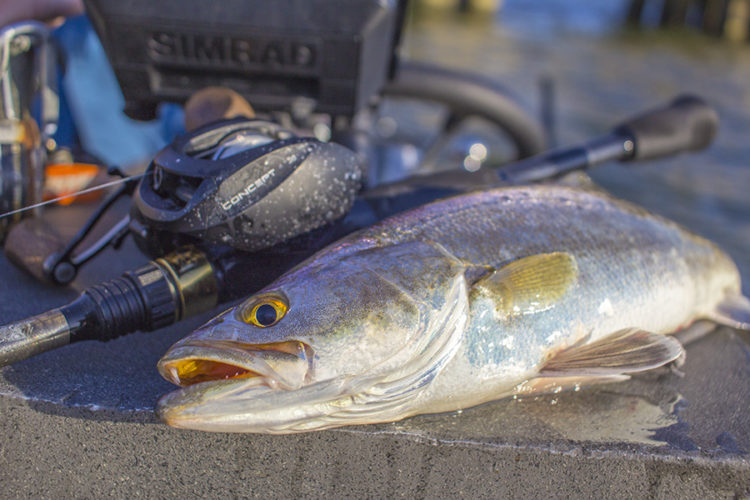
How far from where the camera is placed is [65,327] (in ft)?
5.30

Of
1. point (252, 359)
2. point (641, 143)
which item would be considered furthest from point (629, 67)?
point (252, 359)

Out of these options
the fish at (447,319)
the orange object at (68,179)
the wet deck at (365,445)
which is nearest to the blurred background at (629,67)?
the orange object at (68,179)

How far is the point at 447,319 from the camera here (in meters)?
1.66

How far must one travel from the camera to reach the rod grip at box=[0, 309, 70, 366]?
1547 mm

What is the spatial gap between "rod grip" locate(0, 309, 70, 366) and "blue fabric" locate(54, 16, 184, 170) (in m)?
3.20

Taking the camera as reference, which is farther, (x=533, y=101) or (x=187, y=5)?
(x=533, y=101)

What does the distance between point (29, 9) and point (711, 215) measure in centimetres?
713

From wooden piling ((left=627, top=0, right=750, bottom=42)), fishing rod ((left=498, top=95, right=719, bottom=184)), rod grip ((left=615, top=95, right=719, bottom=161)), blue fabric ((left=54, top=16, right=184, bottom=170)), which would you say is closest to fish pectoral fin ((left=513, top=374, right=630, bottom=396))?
fishing rod ((left=498, top=95, right=719, bottom=184))

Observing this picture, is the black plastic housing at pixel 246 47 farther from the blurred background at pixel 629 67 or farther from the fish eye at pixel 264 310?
the blurred background at pixel 629 67

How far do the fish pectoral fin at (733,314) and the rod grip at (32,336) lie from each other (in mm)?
2317

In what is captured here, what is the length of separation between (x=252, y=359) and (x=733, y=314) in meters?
2.00

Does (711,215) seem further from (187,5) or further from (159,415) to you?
(159,415)

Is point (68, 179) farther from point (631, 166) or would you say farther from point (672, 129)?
point (631, 166)

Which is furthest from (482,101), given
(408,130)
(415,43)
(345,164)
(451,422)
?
(415,43)
